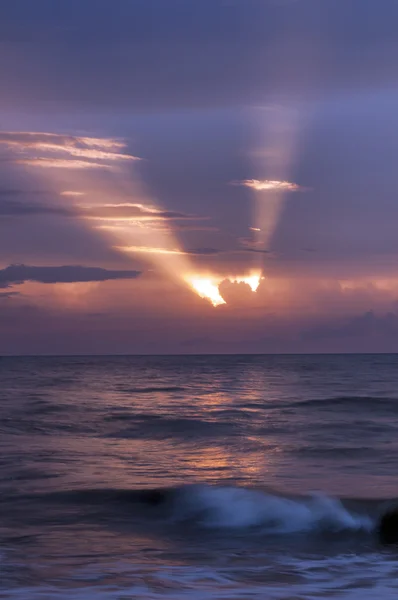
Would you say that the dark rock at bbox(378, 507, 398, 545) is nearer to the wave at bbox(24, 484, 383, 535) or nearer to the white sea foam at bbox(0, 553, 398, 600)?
the wave at bbox(24, 484, 383, 535)

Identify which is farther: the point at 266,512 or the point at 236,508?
the point at 236,508

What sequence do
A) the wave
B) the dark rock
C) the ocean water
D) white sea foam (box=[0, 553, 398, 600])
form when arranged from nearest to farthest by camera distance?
1. white sea foam (box=[0, 553, 398, 600])
2. the ocean water
3. the dark rock
4. the wave

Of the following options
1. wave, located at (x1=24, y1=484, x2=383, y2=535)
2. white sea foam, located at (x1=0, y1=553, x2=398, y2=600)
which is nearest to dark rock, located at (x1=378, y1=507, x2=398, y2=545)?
wave, located at (x1=24, y1=484, x2=383, y2=535)

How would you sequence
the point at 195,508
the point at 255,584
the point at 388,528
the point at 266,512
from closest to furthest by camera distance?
the point at 255,584, the point at 388,528, the point at 266,512, the point at 195,508

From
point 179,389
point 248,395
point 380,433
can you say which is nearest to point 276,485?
point 380,433

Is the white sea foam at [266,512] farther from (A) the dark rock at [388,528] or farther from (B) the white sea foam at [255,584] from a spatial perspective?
(B) the white sea foam at [255,584]

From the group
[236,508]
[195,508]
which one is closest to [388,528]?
[236,508]

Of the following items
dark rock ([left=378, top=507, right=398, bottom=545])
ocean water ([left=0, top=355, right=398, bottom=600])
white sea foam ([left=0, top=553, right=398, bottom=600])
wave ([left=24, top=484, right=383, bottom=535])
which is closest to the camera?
white sea foam ([left=0, top=553, right=398, bottom=600])

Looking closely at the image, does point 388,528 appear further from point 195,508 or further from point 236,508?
point 195,508

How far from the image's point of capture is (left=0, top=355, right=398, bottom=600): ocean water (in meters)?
10.1

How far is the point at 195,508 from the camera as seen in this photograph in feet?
49.8

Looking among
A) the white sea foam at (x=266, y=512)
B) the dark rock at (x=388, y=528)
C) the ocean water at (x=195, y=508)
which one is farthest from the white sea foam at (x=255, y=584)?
the white sea foam at (x=266, y=512)

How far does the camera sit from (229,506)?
1541 cm

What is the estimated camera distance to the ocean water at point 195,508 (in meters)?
10.1
